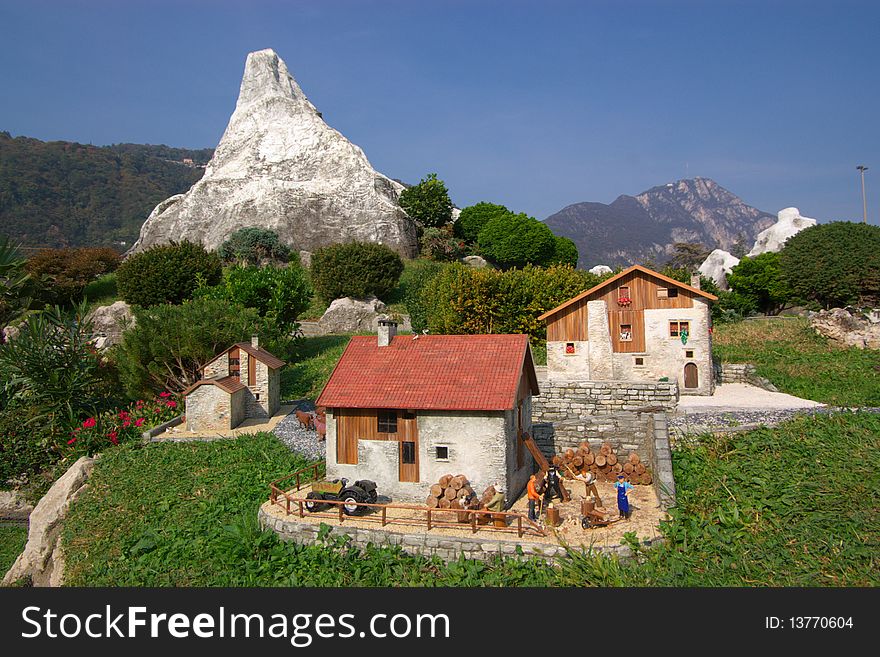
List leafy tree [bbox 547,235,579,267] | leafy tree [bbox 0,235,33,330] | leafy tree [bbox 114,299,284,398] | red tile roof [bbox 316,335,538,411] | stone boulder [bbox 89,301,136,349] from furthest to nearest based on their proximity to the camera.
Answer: leafy tree [bbox 547,235,579,267] → stone boulder [bbox 89,301,136,349] → leafy tree [bbox 114,299,284,398] → leafy tree [bbox 0,235,33,330] → red tile roof [bbox 316,335,538,411]

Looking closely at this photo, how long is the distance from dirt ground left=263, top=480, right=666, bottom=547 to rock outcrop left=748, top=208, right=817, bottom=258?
67.0 metres

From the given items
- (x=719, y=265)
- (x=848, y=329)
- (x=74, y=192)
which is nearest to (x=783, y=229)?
(x=719, y=265)

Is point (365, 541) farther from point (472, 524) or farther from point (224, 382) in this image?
point (224, 382)

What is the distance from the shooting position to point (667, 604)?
10.6 metres

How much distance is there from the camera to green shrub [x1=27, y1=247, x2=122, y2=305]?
43.8m

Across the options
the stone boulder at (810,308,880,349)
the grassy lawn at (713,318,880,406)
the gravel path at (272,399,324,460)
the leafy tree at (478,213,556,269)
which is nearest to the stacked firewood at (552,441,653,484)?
the gravel path at (272,399,324,460)

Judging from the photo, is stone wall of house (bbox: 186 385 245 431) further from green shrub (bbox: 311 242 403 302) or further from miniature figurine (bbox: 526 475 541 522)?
green shrub (bbox: 311 242 403 302)

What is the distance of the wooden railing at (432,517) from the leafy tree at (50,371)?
14.4 meters

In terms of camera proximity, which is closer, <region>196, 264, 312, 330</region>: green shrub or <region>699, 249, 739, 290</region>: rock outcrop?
<region>196, 264, 312, 330</region>: green shrub

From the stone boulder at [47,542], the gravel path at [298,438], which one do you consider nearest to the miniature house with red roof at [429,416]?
the gravel path at [298,438]

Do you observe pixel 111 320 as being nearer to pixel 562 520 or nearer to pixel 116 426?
pixel 116 426

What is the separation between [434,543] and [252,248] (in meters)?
41.6

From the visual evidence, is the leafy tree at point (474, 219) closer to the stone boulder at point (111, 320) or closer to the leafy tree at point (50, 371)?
the stone boulder at point (111, 320)

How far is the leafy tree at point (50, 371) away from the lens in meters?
24.9
